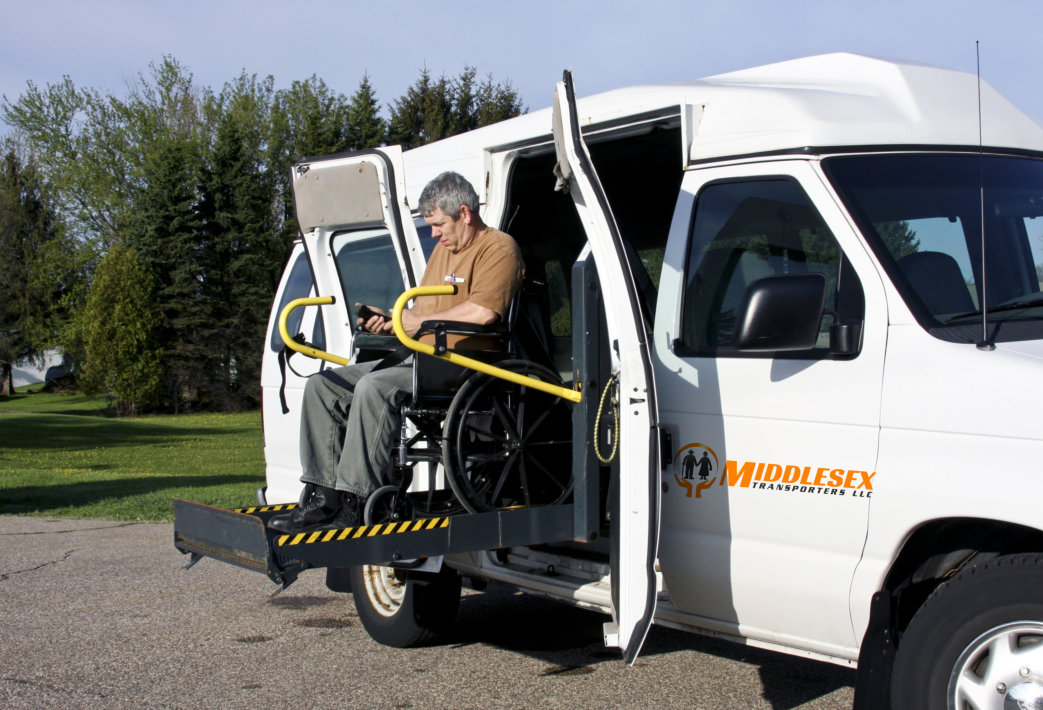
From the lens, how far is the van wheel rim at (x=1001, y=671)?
319 cm

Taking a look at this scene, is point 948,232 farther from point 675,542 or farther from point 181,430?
point 181,430

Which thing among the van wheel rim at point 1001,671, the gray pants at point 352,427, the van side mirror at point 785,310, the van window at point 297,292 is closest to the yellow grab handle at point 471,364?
the gray pants at point 352,427

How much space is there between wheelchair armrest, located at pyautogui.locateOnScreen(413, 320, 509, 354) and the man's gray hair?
62 centimetres

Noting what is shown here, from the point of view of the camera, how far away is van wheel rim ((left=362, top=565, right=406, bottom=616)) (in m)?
5.98

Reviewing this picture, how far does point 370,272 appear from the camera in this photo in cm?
646

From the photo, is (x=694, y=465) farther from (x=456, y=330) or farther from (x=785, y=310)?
(x=456, y=330)

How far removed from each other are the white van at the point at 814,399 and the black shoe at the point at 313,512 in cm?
25

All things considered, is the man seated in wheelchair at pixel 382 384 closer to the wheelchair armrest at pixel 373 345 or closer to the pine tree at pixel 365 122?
the wheelchair armrest at pixel 373 345

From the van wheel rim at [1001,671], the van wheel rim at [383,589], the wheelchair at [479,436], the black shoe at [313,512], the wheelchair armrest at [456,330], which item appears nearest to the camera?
the van wheel rim at [1001,671]

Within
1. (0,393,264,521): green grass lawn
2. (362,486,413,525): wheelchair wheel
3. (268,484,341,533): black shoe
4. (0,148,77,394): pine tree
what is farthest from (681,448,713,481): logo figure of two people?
(0,148,77,394): pine tree

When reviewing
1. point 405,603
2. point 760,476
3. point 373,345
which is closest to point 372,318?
point 373,345

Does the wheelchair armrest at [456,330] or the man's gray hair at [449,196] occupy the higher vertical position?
the man's gray hair at [449,196]

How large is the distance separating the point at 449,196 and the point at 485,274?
0.45 meters

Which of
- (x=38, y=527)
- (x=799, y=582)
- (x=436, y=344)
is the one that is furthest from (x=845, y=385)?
(x=38, y=527)
